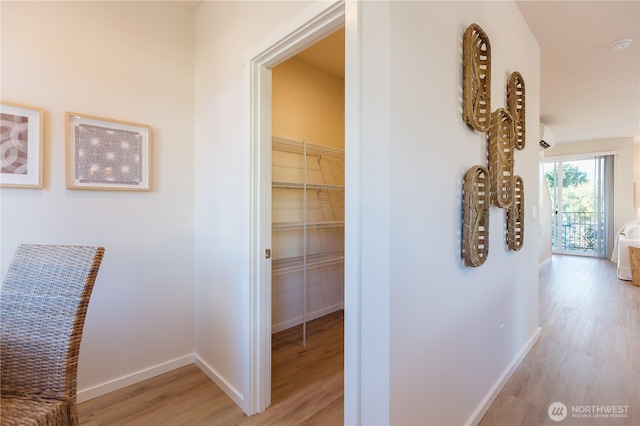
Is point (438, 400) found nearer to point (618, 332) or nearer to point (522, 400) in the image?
point (522, 400)

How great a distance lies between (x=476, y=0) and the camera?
168 cm

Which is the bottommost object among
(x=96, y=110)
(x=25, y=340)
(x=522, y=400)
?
(x=522, y=400)

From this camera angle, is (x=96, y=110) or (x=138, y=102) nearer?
(x=96, y=110)

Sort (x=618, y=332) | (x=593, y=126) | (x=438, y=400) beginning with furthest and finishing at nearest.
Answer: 1. (x=593, y=126)
2. (x=618, y=332)
3. (x=438, y=400)

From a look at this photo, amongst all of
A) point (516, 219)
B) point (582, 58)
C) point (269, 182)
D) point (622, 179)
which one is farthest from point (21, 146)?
point (622, 179)

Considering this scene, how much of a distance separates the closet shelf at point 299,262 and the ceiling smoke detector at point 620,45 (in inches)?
119

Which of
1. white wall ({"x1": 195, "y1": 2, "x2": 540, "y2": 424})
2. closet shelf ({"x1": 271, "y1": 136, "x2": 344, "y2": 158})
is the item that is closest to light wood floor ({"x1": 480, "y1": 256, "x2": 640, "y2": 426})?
white wall ({"x1": 195, "y1": 2, "x2": 540, "y2": 424})

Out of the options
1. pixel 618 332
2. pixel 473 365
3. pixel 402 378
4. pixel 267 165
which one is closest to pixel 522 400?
pixel 473 365

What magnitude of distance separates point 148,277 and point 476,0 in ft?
8.57

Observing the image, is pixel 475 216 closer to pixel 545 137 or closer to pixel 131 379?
pixel 131 379

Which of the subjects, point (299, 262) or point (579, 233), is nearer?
point (299, 262)

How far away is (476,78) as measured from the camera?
1587 millimetres

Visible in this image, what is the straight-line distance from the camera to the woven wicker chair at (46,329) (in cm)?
107

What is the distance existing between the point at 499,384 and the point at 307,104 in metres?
2.79
